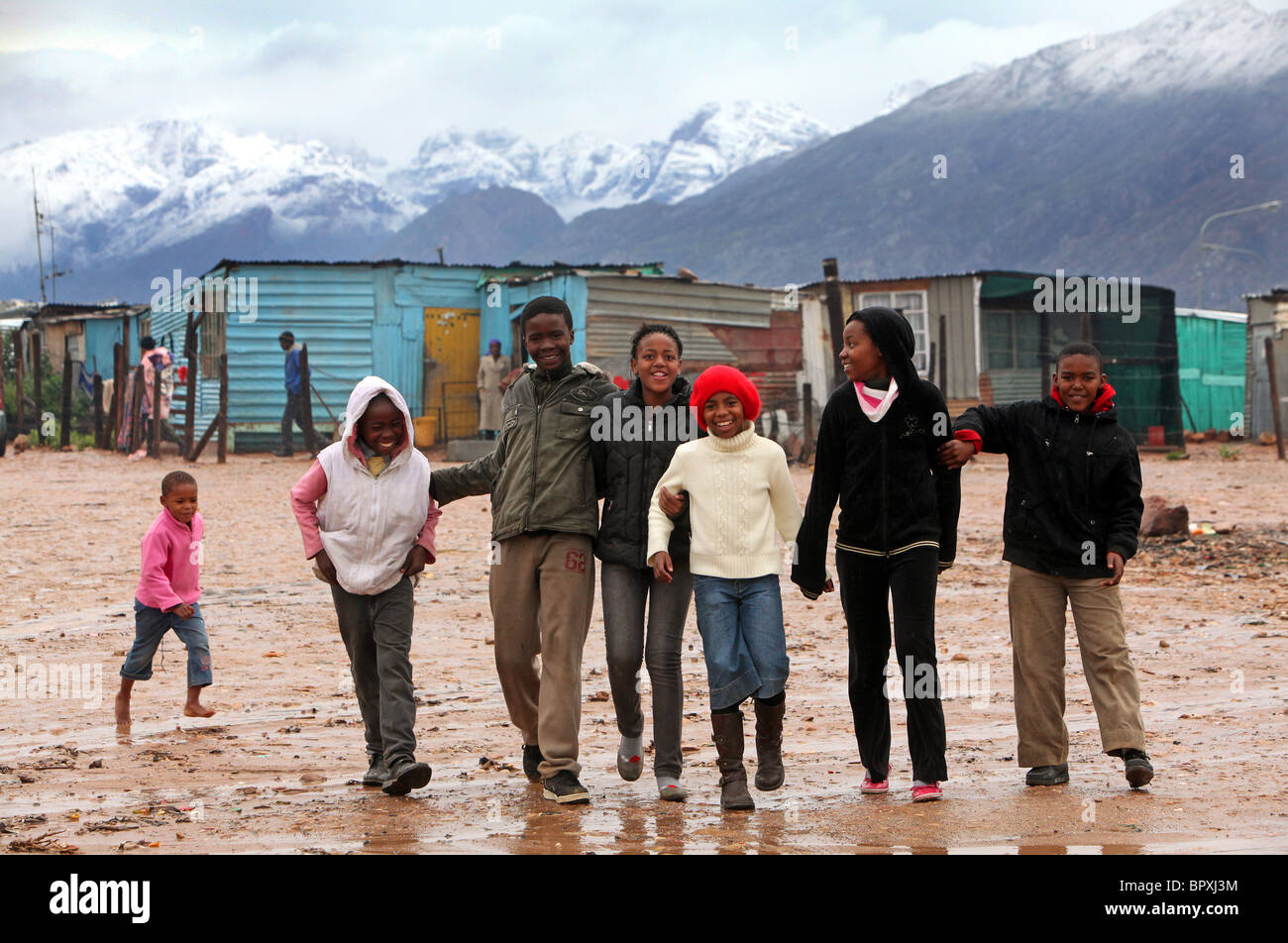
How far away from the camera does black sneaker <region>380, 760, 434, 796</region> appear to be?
16.9ft

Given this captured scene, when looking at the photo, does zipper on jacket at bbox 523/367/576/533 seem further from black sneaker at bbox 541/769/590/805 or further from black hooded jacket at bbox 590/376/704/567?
black sneaker at bbox 541/769/590/805

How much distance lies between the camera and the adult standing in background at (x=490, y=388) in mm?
23766

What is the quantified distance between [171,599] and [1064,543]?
3.97 meters

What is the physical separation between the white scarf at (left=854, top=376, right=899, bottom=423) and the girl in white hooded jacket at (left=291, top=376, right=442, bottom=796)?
64.4 inches

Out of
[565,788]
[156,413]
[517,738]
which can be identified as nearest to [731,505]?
[565,788]

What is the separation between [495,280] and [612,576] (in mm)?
21131

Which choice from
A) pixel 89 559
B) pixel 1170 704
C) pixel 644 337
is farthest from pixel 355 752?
pixel 89 559

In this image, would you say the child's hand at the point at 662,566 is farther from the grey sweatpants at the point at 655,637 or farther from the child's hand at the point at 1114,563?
the child's hand at the point at 1114,563

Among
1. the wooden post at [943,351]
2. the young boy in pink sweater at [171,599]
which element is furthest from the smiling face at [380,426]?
the wooden post at [943,351]

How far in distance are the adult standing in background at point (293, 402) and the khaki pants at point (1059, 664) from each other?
59.7 feet

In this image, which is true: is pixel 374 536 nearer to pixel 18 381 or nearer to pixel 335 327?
pixel 335 327

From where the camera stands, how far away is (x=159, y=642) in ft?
22.1

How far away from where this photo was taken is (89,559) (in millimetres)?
12008

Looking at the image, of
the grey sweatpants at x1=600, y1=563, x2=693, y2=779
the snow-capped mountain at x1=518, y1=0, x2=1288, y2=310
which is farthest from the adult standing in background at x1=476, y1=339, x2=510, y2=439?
the snow-capped mountain at x1=518, y1=0, x2=1288, y2=310
